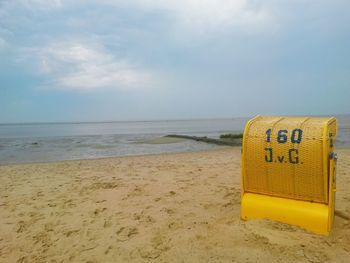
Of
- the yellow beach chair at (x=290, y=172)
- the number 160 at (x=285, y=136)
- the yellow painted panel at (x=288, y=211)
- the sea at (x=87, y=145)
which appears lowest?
the sea at (x=87, y=145)

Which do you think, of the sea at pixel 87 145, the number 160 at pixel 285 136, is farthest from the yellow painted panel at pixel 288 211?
the sea at pixel 87 145

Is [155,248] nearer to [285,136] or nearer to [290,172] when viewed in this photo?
[290,172]

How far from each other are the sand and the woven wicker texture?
1.65 feet

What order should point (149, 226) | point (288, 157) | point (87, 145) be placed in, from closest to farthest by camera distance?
1. point (288, 157)
2. point (149, 226)
3. point (87, 145)

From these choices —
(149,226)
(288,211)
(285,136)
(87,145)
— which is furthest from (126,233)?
(87,145)

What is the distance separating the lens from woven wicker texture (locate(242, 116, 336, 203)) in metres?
3.74

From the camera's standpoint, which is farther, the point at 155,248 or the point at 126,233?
the point at 126,233

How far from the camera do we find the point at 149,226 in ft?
14.8

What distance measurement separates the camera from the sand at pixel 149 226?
11.7ft

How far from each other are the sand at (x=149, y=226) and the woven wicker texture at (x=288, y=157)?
0.50 m

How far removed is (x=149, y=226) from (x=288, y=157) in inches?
88.0

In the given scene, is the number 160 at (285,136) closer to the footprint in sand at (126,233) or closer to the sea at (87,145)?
the footprint in sand at (126,233)

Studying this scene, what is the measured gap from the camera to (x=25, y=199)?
6.34m

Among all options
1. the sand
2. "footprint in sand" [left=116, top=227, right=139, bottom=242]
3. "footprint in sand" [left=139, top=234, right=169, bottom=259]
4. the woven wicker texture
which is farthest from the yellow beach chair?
"footprint in sand" [left=116, top=227, right=139, bottom=242]
